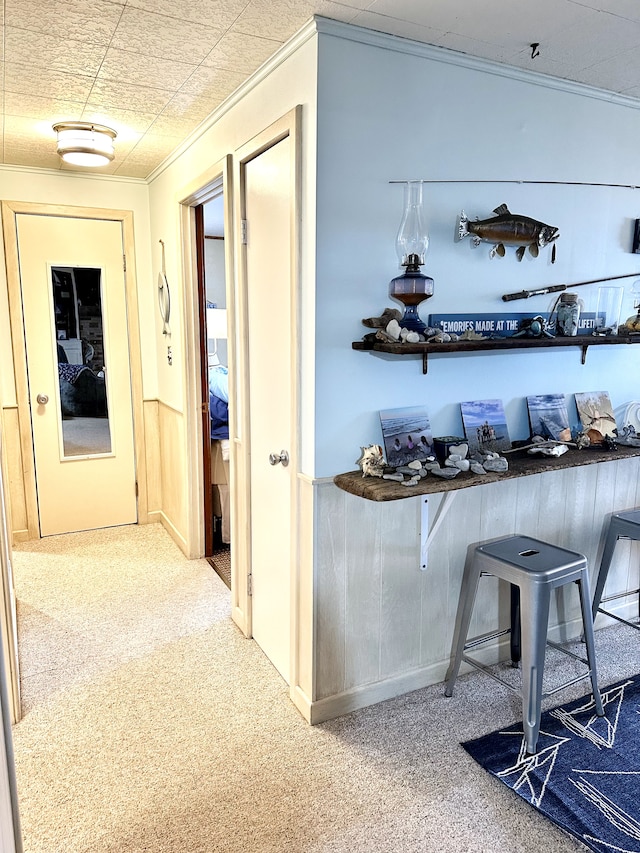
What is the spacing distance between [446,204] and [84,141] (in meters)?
1.92

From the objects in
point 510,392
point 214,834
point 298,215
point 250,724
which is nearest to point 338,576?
point 250,724

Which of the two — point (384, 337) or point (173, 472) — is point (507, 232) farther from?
point (173, 472)

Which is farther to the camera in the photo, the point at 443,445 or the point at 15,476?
the point at 15,476

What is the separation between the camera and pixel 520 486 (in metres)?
2.47

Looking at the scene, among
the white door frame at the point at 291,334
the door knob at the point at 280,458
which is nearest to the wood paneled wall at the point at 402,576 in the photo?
the white door frame at the point at 291,334

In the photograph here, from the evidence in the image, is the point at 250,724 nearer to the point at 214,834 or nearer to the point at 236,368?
the point at 214,834

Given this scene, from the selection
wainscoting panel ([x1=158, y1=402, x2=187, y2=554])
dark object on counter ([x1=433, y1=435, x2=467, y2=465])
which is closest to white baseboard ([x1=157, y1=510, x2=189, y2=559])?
wainscoting panel ([x1=158, y1=402, x2=187, y2=554])

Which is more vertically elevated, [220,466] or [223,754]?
[220,466]

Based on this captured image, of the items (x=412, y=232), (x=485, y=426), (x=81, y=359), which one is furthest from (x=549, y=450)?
(x=81, y=359)

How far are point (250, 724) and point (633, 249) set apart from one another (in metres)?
2.58

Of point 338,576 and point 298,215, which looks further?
point 338,576

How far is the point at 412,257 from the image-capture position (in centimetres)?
201

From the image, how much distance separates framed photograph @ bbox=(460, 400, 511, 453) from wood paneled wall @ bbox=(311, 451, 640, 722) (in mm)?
179

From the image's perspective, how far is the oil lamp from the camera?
2.00 meters
